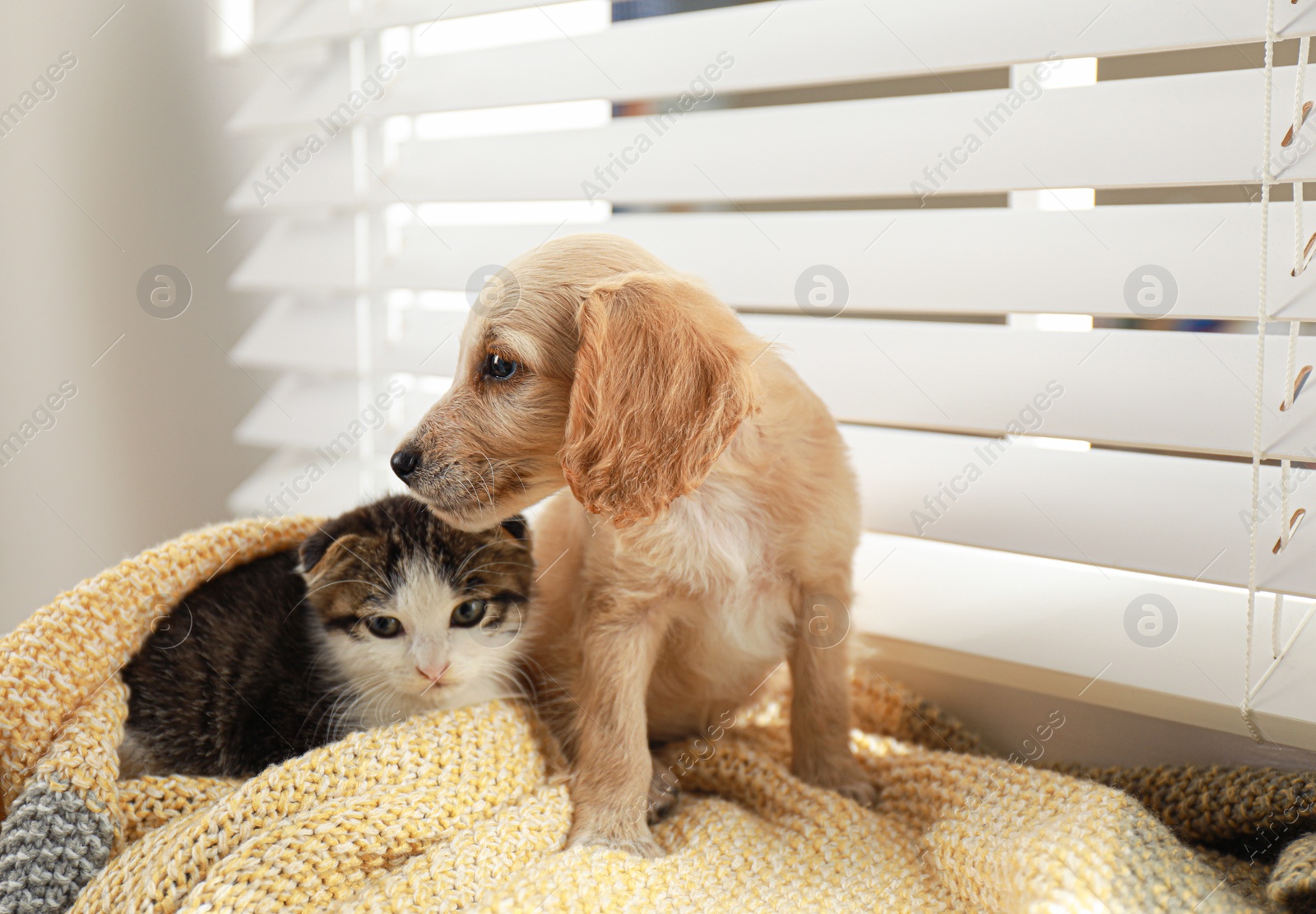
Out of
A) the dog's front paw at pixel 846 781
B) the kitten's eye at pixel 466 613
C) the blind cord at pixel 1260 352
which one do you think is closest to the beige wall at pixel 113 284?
the kitten's eye at pixel 466 613

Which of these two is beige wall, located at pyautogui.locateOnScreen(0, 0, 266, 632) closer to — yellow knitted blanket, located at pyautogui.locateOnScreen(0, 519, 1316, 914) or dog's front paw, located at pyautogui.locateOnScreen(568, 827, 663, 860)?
yellow knitted blanket, located at pyautogui.locateOnScreen(0, 519, 1316, 914)

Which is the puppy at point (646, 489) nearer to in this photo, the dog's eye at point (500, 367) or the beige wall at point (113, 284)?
the dog's eye at point (500, 367)

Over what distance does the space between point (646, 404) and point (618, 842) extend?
21.3 inches

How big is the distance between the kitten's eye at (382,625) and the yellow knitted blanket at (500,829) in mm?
163

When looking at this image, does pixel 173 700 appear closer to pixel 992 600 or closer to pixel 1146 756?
pixel 992 600

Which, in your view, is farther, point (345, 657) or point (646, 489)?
point (345, 657)

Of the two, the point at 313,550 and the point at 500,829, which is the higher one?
the point at 313,550

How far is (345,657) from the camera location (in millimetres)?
1314

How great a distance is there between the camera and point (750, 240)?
1.61 m

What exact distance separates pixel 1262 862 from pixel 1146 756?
234mm

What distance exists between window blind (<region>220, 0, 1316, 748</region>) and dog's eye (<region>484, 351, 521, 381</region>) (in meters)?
0.51

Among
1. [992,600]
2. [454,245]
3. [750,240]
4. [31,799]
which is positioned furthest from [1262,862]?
[454,245]

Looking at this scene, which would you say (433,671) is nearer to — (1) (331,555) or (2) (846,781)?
(1) (331,555)

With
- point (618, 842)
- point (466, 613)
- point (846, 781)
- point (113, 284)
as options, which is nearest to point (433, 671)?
point (466, 613)
